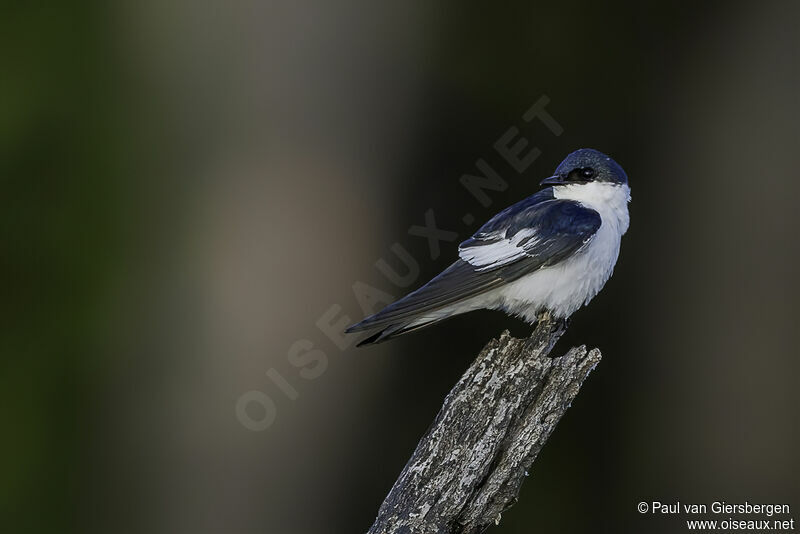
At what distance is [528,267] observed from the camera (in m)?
4.00

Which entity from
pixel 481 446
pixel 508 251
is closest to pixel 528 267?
pixel 508 251

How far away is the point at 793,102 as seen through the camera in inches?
226

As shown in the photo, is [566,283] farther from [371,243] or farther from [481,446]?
[371,243]

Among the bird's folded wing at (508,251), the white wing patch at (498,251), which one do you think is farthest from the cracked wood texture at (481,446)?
the white wing patch at (498,251)

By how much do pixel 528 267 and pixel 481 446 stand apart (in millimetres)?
1185

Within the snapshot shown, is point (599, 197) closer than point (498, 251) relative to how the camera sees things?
No

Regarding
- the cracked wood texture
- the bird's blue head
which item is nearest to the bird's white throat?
the bird's blue head

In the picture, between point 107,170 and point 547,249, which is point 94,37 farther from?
point 547,249

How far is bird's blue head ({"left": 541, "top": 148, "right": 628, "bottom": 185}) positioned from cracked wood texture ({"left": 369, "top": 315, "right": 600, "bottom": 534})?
4.44ft

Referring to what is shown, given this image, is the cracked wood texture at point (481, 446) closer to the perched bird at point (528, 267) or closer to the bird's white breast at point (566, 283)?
the perched bird at point (528, 267)

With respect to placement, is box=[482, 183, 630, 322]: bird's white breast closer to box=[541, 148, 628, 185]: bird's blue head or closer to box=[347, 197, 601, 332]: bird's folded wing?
box=[347, 197, 601, 332]: bird's folded wing

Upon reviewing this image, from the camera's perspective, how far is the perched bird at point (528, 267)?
3924 mm

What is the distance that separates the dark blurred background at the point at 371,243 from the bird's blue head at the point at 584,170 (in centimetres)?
115

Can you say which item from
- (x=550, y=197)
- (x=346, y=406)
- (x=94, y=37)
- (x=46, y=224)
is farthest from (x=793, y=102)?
(x=46, y=224)
